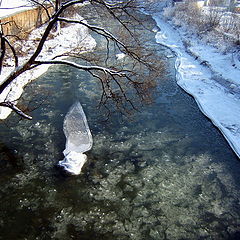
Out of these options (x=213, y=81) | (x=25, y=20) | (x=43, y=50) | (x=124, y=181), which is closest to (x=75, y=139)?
(x=124, y=181)

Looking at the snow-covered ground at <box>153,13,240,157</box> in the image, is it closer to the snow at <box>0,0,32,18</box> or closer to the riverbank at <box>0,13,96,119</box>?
the riverbank at <box>0,13,96,119</box>

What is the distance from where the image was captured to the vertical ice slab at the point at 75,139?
26.3ft

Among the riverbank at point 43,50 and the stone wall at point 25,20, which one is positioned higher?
the stone wall at point 25,20

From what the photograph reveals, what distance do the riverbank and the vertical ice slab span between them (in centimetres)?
213

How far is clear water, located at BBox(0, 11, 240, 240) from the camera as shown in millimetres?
6430

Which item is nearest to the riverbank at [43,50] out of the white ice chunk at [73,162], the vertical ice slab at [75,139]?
the vertical ice slab at [75,139]

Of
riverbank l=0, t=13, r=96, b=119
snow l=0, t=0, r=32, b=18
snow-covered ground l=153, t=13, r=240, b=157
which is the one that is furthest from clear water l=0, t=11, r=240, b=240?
snow l=0, t=0, r=32, b=18

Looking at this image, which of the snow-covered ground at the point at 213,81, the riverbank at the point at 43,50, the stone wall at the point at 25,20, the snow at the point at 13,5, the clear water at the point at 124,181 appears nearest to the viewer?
the clear water at the point at 124,181

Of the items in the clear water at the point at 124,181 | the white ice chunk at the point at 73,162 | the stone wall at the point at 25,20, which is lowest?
the clear water at the point at 124,181

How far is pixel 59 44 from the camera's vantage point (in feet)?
65.6

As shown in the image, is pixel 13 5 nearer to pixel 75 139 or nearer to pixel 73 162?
pixel 75 139

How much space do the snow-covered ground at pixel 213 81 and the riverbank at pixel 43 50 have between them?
578 centimetres

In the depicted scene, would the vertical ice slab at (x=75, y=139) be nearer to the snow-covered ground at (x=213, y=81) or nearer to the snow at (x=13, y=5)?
the snow-covered ground at (x=213, y=81)

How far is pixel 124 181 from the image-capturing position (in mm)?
7723
